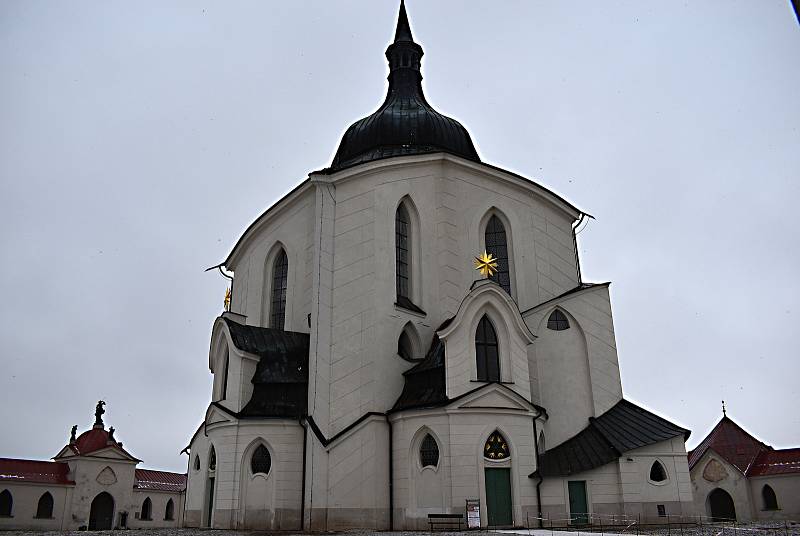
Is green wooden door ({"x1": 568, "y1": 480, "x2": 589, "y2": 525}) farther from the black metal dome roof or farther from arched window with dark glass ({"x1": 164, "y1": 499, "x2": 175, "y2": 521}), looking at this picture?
arched window with dark glass ({"x1": 164, "y1": 499, "x2": 175, "y2": 521})

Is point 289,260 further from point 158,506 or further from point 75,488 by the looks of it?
point 158,506

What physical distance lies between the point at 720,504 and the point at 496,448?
808 inches

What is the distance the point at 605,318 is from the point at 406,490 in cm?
1106

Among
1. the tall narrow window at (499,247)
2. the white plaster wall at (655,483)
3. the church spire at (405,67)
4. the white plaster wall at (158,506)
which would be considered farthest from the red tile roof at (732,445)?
the white plaster wall at (158,506)

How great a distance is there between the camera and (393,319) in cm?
2809

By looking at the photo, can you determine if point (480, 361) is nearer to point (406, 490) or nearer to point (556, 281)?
point (406, 490)

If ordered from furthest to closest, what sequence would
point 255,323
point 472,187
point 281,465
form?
point 255,323
point 472,187
point 281,465

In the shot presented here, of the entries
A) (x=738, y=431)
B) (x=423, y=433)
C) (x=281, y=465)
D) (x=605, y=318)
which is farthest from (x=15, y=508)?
(x=738, y=431)

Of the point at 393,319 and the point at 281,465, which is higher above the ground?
the point at 393,319

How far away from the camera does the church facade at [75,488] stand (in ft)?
134

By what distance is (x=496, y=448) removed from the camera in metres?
24.4

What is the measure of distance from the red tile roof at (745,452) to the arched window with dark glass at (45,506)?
120 ft

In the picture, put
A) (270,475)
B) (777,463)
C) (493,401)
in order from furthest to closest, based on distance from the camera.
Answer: (777,463) < (270,475) < (493,401)

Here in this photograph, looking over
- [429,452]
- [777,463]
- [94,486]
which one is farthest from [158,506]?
[777,463]
